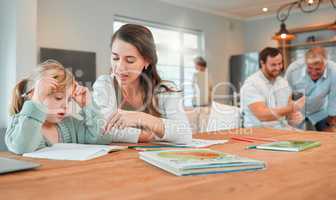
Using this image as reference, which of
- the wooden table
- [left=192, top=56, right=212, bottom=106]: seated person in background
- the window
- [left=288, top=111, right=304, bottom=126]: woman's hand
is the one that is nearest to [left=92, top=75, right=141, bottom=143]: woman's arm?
the wooden table

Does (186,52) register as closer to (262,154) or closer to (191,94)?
(191,94)

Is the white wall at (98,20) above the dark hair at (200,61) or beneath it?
above

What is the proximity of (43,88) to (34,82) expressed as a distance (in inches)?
2.5

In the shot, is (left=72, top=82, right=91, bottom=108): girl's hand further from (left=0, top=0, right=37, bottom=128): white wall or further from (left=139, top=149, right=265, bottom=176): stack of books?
(left=0, top=0, right=37, bottom=128): white wall

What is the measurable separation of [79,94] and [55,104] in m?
0.16

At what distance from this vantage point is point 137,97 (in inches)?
69.9

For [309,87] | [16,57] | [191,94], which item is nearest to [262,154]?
[309,87]

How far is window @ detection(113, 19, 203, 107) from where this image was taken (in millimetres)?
5312

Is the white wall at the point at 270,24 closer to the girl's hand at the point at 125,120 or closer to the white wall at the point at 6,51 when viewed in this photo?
the white wall at the point at 6,51

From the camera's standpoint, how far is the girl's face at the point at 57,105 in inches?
48.6

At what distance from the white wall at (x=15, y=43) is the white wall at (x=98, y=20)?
369 millimetres

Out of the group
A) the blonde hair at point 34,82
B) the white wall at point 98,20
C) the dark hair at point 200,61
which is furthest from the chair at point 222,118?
the dark hair at point 200,61

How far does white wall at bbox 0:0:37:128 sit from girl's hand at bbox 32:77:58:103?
92.0 inches

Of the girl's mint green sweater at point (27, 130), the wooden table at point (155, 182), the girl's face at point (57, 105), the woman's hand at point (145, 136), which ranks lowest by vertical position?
the wooden table at point (155, 182)
